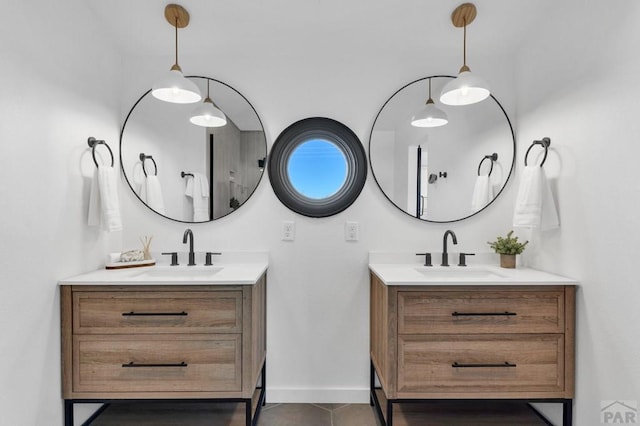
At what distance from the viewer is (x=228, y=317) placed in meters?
1.64

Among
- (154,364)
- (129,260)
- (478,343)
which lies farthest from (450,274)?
(129,260)

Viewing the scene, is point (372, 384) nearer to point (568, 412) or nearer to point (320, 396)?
point (320, 396)

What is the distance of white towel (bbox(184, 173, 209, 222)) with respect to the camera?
2.22m

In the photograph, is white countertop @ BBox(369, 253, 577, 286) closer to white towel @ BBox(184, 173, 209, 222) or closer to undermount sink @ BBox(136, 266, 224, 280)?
undermount sink @ BBox(136, 266, 224, 280)

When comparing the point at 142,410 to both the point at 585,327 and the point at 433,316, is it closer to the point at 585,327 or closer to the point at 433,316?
the point at 433,316

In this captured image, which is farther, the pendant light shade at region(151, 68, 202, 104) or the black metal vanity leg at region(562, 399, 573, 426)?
the pendant light shade at region(151, 68, 202, 104)

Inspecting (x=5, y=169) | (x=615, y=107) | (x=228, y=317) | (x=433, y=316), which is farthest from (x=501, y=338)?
→ (x=5, y=169)

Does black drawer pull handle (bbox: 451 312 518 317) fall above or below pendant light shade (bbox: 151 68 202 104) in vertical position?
below

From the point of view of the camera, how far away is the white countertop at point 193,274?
1621 millimetres

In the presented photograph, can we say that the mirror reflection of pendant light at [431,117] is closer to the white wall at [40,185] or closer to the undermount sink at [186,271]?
the undermount sink at [186,271]

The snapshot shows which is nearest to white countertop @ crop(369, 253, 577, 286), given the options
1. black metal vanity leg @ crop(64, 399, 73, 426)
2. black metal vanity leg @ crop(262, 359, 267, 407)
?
black metal vanity leg @ crop(262, 359, 267, 407)

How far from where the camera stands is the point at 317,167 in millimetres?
2275

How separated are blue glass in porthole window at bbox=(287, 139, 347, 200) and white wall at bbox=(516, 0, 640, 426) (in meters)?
1.20

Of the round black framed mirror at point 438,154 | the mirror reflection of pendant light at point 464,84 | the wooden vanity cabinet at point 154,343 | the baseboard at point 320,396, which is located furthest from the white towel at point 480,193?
the wooden vanity cabinet at point 154,343
